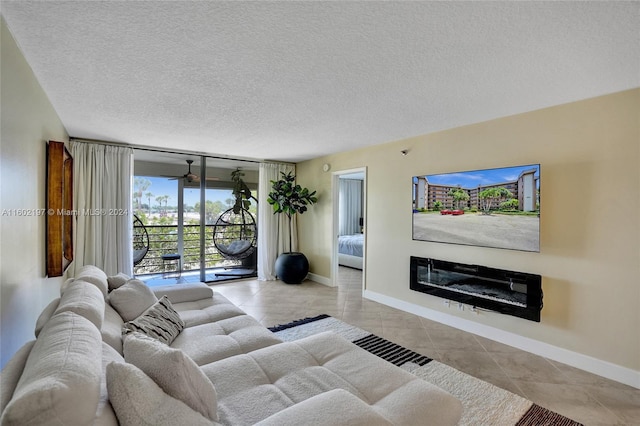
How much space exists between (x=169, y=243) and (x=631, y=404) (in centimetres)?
622

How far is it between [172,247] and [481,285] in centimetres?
517

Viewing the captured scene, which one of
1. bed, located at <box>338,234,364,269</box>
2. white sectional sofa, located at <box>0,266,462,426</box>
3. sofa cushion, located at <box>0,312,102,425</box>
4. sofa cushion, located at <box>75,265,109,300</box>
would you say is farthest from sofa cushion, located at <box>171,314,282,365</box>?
bed, located at <box>338,234,364,269</box>

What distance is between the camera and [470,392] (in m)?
2.26

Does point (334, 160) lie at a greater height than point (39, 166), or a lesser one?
greater

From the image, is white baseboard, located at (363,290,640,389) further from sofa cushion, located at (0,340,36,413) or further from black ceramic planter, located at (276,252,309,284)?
sofa cushion, located at (0,340,36,413)

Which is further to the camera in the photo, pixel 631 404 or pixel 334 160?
pixel 334 160

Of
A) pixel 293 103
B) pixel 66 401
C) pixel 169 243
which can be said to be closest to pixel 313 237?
pixel 169 243

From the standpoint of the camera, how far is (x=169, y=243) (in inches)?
221

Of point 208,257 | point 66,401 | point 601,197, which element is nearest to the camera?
point 66,401

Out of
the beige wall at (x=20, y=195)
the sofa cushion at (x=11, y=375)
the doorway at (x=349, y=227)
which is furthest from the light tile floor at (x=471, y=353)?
the sofa cushion at (x=11, y=375)

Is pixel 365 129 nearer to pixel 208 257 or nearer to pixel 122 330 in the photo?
pixel 122 330

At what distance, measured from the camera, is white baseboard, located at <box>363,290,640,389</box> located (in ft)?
7.98

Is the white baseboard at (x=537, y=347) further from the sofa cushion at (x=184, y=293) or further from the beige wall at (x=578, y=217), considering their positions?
the sofa cushion at (x=184, y=293)

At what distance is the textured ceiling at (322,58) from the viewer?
151cm
